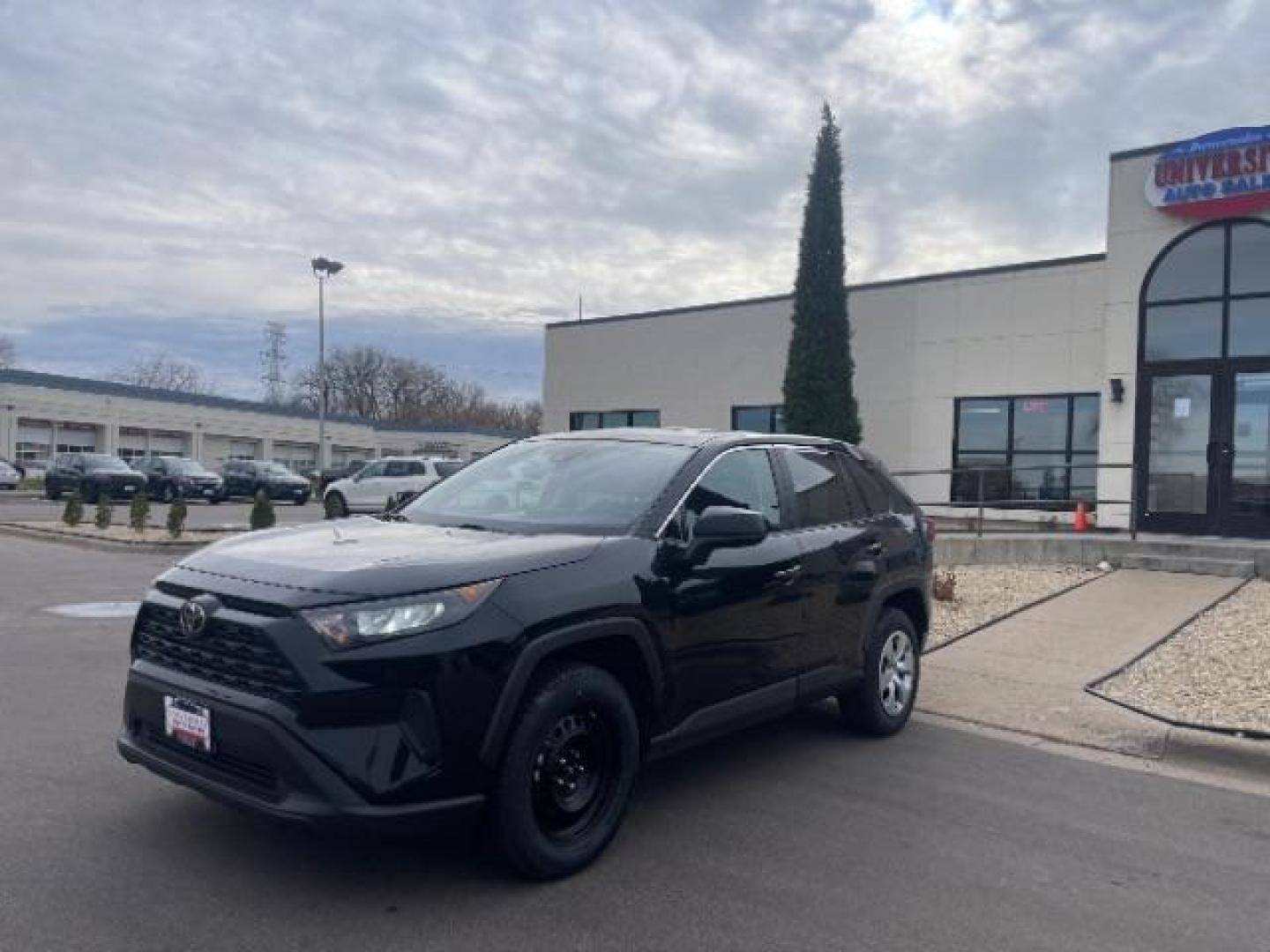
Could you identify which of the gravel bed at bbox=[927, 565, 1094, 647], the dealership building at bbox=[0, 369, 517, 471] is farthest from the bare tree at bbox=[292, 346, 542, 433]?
the gravel bed at bbox=[927, 565, 1094, 647]

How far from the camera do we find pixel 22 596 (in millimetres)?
10375

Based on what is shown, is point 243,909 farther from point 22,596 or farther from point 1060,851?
point 22,596

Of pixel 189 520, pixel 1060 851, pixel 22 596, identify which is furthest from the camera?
pixel 189 520

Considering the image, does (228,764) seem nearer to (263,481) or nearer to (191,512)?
(191,512)

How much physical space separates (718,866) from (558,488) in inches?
72.5

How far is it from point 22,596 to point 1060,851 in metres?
10.1

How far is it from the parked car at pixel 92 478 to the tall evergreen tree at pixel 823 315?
815 inches

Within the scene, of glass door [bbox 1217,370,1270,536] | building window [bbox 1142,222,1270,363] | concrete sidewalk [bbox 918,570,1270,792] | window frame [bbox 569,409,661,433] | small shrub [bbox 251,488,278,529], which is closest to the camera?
concrete sidewalk [bbox 918,570,1270,792]

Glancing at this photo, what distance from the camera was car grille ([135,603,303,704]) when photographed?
338cm

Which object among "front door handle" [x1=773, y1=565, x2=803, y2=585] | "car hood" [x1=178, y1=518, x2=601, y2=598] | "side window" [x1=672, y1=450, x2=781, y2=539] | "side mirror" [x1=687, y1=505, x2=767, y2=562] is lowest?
"front door handle" [x1=773, y1=565, x2=803, y2=585]

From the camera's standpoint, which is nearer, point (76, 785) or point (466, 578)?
point (466, 578)

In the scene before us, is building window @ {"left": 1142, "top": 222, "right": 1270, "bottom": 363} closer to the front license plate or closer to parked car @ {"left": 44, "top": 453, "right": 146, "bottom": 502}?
the front license plate

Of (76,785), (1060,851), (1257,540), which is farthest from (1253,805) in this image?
(1257,540)

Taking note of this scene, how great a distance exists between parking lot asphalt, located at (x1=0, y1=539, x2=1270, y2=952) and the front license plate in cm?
51
